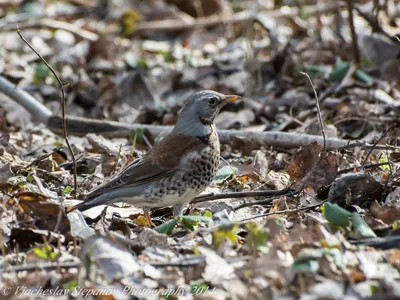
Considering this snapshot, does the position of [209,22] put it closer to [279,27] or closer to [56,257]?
[279,27]

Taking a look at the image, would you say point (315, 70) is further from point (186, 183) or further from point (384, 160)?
point (186, 183)

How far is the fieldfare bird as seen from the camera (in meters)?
5.55

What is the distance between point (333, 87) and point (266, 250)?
4872mm

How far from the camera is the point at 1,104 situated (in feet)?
30.2

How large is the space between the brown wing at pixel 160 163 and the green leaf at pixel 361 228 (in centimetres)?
166

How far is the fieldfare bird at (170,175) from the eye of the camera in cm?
555

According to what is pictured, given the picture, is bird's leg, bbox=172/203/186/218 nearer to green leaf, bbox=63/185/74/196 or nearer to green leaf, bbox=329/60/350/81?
green leaf, bbox=63/185/74/196

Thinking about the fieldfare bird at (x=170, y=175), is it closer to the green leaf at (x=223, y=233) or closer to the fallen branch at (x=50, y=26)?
the green leaf at (x=223, y=233)

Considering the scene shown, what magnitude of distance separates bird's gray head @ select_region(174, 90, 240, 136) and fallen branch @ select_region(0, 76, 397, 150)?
1.11m

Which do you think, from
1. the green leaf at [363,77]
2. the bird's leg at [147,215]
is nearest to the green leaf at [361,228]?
Result: the bird's leg at [147,215]

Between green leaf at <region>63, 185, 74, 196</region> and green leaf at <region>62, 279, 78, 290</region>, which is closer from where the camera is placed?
green leaf at <region>62, 279, 78, 290</region>

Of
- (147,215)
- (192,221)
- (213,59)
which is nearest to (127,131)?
(147,215)

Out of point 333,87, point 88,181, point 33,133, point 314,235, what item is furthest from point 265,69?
point 314,235

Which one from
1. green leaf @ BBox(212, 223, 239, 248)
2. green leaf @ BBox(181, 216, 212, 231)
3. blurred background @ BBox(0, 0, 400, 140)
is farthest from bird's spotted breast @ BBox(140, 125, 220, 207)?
blurred background @ BBox(0, 0, 400, 140)
